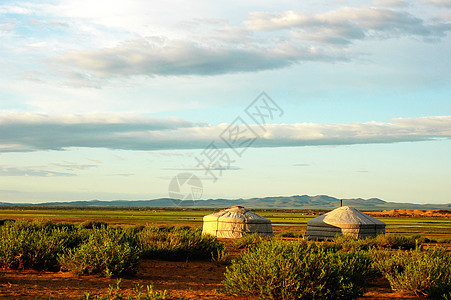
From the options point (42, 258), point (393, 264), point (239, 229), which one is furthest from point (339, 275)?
point (239, 229)

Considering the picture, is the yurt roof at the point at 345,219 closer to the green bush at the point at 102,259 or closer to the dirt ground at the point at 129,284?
the dirt ground at the point at 129,284

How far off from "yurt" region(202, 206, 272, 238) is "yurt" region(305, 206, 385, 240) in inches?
102

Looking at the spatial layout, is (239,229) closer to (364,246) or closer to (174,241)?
(364,246)

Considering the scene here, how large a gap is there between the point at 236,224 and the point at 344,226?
5.54m

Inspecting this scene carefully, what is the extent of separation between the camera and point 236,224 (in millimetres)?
27203

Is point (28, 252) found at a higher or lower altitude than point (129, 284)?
higher

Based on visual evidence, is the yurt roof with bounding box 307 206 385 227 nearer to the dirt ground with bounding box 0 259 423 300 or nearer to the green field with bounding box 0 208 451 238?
the dirt ground with bounding box 0 259 423 300

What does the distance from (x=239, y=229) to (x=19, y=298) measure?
60.8ft

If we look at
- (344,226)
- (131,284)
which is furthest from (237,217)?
(131,284)

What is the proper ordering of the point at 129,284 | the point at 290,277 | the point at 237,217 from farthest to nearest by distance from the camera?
the point at 237,217
the point at 129,284
the point at 290,277

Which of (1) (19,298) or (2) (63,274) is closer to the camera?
(1) (19,298)

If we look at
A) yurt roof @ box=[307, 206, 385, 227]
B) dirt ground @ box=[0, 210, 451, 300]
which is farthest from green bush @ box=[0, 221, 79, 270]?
yurt roof @ box=[307, 206, 385, 227]

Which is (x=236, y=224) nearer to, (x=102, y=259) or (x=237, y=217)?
(x=237, y=217)

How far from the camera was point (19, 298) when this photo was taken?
30.0 ft
